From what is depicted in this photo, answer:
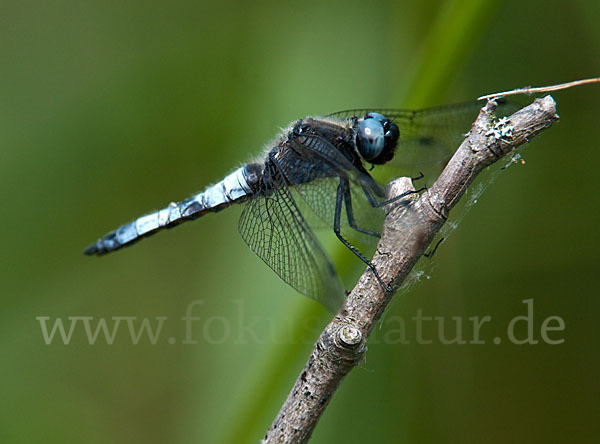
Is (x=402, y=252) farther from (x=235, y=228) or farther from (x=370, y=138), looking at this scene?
(x=235, y=228)

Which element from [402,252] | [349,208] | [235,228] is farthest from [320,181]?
[402,252]

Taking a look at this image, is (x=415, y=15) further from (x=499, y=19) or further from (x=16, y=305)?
(x=16, y=305)

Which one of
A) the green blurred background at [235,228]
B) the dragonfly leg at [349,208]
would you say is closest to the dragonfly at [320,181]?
the dragonfly leg at [349,208]

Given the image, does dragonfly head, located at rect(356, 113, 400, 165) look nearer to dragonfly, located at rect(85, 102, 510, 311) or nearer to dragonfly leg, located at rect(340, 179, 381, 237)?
dragonfly, located at rect(85, 102, 510, 311)

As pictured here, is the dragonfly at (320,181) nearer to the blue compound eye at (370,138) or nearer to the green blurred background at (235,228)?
the blue compound eye at (370,138)

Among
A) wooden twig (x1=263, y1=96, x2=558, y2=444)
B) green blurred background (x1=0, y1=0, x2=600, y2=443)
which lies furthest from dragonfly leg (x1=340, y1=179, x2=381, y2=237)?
wooden twig (x1=263, y1=96, x2=558, y2=444)

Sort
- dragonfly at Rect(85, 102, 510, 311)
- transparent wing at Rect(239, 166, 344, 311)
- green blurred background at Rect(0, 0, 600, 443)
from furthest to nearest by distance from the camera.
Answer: green blurred background at Rect(0, 0, 600, 443)
dragonfly at Rect(85, 102, 510, 311)
transparent wing at Rect(239, 166, 344, 311)

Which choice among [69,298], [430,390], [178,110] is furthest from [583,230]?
[69,298]
